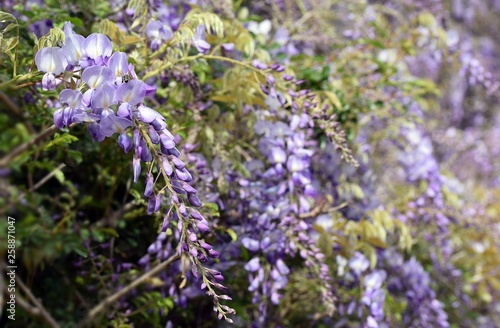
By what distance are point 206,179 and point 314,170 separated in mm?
572

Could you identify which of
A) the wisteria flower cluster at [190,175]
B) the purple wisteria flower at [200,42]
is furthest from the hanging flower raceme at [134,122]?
the purple wisteria flower at [200,42]

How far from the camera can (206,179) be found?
137 centimetres

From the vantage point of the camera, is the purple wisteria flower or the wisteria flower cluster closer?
the wisteria flower cluster

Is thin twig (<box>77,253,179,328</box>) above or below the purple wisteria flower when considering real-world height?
below

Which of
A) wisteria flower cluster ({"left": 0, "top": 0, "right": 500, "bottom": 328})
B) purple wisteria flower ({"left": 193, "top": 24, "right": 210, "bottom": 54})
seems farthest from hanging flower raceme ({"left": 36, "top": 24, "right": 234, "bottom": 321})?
purple wisteria flower ({"left": 193, "top": 24, "right": 210, "bottom": 54})

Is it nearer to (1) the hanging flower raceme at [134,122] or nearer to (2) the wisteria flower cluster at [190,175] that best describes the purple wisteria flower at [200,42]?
(2) the wisteria flower cluster at [190,175]

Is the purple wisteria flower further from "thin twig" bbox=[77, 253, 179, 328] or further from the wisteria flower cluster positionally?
"thin twig" bbox=[77, 253, 179, 328]

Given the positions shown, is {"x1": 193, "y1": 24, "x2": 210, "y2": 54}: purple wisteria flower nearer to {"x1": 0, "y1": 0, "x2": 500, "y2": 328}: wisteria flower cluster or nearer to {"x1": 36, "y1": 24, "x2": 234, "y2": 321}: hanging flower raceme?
{"x1": 0, "y1": 0, "x2": 500, "y2": 328}: wisteria flower cluster

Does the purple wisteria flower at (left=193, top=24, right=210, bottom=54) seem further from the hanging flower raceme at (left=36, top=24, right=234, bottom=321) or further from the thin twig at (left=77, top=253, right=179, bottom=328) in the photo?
the thin twig at (left=77, top=253, right=179, bottom=328)

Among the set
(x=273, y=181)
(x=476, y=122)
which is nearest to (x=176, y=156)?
(x=273, y=181)

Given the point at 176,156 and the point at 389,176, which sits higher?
the point at 176,156

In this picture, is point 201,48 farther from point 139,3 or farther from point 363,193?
point 363,193

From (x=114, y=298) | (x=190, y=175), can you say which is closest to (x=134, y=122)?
(x=190, y=175)

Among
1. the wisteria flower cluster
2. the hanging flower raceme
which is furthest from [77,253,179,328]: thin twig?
the hanging flower raceme
